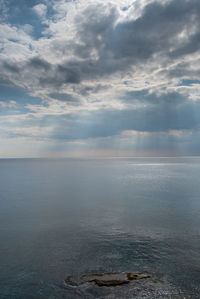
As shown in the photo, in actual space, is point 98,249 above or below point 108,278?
below

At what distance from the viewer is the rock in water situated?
43.9 feet

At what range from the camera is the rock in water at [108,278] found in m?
13.4

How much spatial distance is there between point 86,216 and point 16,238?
36.4ft

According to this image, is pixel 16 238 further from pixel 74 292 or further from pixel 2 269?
pixel 74 292

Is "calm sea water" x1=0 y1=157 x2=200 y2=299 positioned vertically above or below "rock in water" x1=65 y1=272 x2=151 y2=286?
below

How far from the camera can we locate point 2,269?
15648mm

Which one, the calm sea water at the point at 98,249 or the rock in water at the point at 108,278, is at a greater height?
the rock in water at the point at 108,278

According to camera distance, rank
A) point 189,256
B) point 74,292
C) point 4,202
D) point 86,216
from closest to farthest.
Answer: point 74,292 → point 189,256 → point 86,216 → point 4,202

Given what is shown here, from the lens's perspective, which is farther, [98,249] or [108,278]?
[98,249]

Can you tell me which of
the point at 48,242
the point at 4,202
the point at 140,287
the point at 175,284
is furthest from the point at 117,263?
the point at 4,202

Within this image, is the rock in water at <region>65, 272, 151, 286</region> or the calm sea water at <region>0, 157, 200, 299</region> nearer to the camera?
the calm sea water at <region>0, 157, 200, 299</region>

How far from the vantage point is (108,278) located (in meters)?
13.8

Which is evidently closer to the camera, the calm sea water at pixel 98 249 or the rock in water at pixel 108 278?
the calm sea water at pixel 98 249

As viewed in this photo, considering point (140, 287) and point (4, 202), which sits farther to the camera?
point (4, 202)
